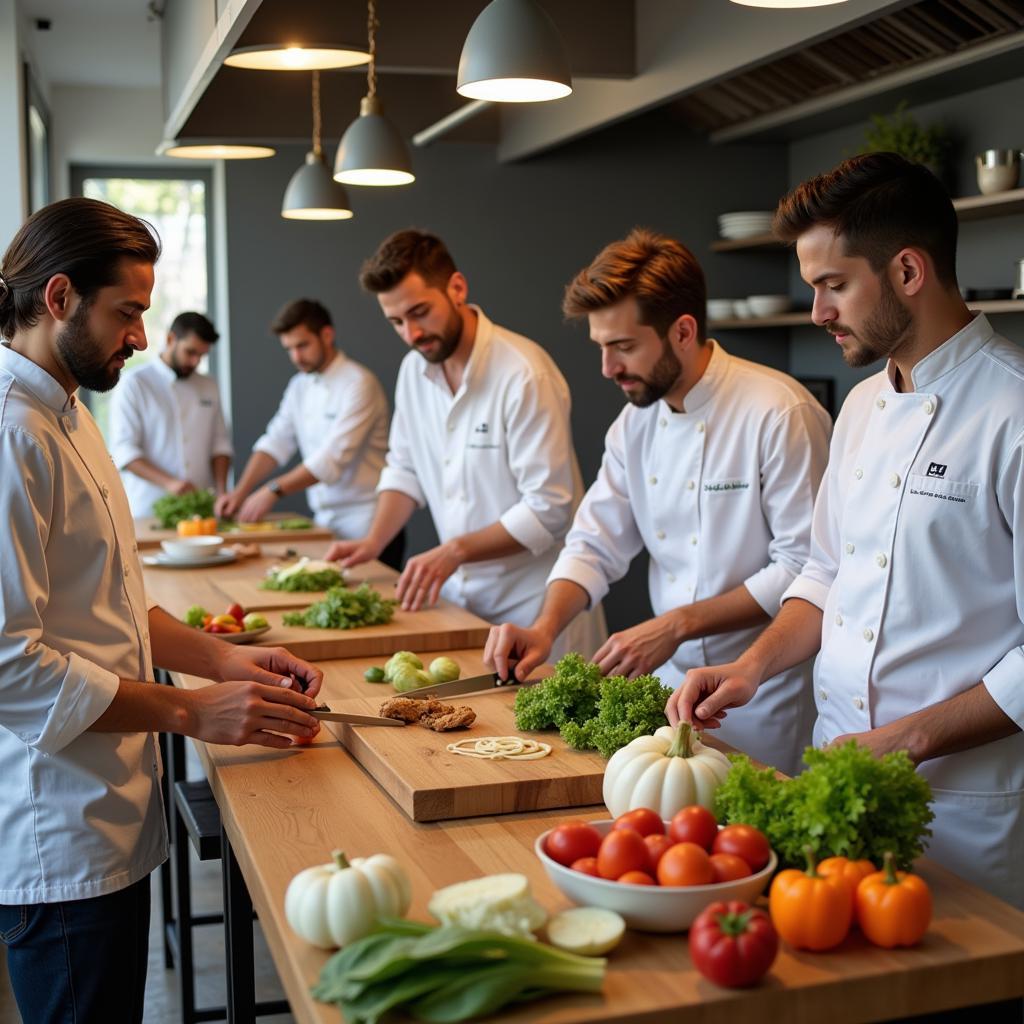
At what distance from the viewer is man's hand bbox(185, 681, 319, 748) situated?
78.5 inches

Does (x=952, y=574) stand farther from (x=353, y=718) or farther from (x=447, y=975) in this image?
(x=447, y=975)

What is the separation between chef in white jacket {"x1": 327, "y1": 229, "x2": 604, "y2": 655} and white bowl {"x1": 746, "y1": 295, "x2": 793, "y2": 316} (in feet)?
9.07

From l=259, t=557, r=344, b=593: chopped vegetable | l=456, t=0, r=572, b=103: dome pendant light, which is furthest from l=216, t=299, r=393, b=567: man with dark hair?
l=456, t=0, r=572, b=103: dome pendant light

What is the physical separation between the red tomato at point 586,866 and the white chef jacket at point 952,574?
2.64ft

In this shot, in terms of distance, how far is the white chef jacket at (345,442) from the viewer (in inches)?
225

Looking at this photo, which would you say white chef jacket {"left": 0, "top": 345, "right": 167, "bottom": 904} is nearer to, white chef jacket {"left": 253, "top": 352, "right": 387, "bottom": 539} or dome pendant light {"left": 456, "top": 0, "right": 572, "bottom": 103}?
dome pendant light {"left": 456, "top": 0, "right": 572, "bottom": 103}

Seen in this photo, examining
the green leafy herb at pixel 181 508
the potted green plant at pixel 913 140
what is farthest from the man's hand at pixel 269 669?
the potted green plant at pixel 913 140

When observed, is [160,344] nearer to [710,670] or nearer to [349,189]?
[349,189]

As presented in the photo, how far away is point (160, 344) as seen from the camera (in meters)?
8.38

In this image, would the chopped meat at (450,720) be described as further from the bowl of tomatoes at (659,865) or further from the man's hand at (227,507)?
the man's hand at (227,507)

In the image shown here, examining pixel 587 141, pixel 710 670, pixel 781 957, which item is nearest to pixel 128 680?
pixel 710 670

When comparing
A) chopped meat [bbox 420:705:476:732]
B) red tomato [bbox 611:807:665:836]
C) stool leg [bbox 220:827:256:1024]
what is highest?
red tomato [bbox 611:807:665:836]

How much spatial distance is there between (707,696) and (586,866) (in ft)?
2.35

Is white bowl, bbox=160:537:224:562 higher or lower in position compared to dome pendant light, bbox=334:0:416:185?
lower
